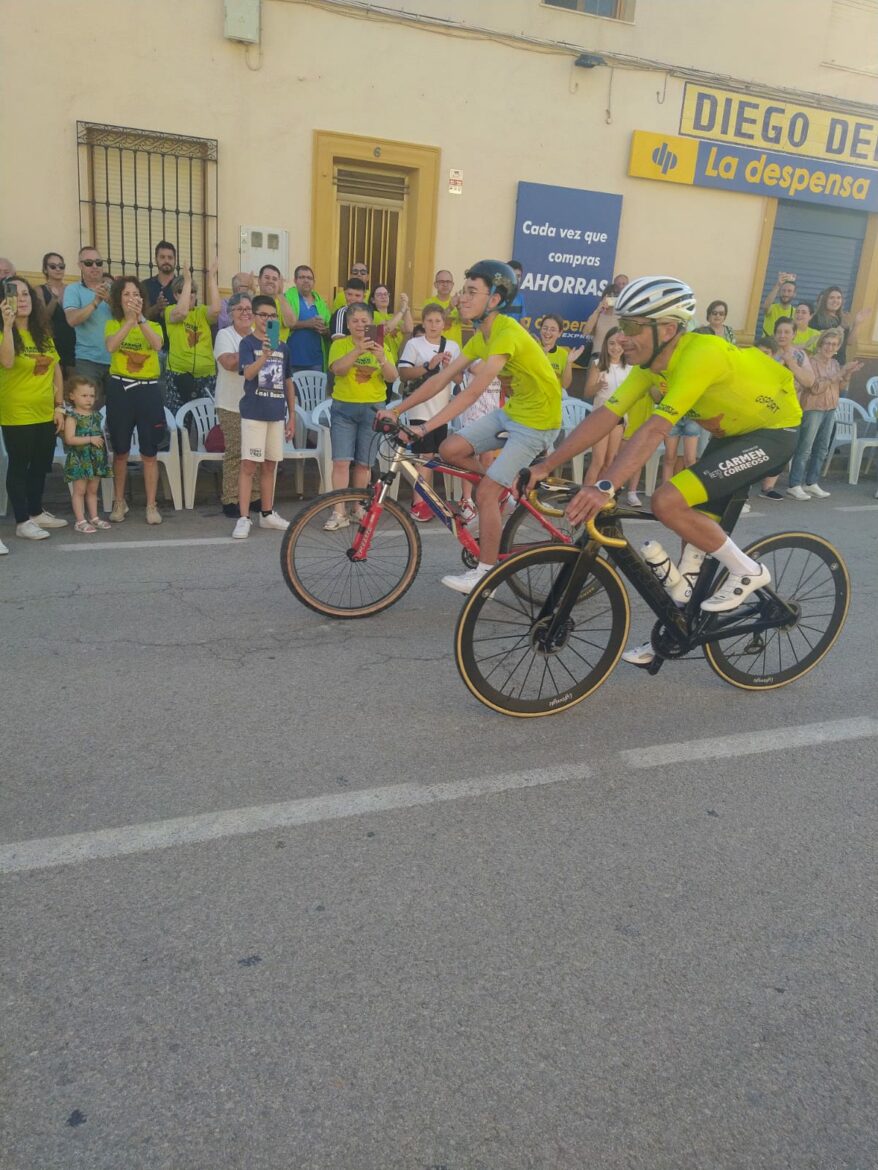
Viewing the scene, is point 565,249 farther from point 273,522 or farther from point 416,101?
point 273,522

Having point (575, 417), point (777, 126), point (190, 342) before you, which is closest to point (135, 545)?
point (190, 342)

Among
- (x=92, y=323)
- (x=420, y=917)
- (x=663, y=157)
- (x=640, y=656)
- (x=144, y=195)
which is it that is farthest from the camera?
(x=663, y=157)

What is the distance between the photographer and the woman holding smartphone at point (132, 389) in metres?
6.89

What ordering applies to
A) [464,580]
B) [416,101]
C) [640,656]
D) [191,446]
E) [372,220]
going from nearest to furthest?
[640,656] → [464,580] → [191,446] → [416,101] → [372,220]

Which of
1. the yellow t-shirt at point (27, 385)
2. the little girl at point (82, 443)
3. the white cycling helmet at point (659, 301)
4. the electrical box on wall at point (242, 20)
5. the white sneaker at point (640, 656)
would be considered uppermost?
the electrical box on wall at point (242, 20)

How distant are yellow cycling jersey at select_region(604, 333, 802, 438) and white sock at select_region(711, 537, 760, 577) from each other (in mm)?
547

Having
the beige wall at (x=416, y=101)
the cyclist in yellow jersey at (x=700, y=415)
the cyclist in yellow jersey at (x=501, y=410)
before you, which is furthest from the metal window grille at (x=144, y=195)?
the cyclist in yellow jersey at (x=700, y=415)

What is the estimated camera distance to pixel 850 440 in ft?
36.0

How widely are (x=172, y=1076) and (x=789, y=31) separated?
15.1 meters

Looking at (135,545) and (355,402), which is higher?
(355,402)

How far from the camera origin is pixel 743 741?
4.02 metres

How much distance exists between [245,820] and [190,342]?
6.63m

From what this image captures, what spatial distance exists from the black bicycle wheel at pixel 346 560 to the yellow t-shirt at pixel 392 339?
4.05m

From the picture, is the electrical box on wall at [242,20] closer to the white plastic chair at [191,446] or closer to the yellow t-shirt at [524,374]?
the white plastic chair at [191,446]
